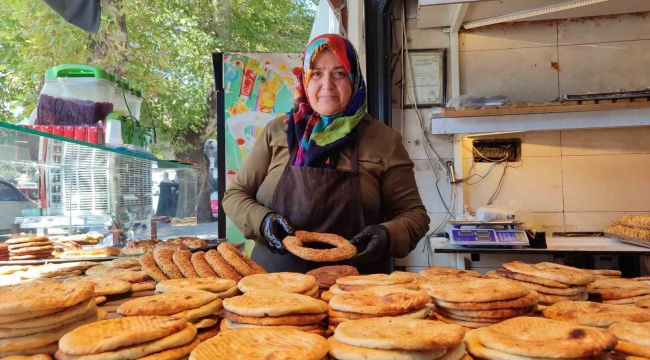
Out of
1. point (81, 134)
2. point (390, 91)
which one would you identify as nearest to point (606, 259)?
point (390, 91)

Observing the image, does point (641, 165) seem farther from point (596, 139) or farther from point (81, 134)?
point (81, 134)

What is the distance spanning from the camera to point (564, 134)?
4.83 metres

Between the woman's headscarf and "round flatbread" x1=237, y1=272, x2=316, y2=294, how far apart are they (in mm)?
1016

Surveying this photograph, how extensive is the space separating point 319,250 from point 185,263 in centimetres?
60

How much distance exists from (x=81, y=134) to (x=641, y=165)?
17.3 ft

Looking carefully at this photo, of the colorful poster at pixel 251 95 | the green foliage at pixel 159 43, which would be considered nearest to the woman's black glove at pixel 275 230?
the colorful poster at pixel 251 95

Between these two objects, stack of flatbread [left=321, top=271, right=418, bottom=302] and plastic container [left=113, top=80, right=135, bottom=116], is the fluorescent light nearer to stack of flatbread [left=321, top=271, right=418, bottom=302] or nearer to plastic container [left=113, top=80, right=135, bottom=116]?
plastic container [left=113, top=80, right=135, bottom=116]

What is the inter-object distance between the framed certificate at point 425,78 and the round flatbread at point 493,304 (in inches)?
155

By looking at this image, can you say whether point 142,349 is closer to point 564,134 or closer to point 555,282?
point 555,282

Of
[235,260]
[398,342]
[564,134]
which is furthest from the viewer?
[564,134]

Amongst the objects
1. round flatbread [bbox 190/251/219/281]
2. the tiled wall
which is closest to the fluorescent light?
the tiled wall

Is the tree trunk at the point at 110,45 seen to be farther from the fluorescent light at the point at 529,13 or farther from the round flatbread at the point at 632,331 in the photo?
the round flatbread at the point at 632,331

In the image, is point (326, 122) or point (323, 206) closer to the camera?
point (323, 206)

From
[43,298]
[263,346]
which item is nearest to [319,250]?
[263,346]
